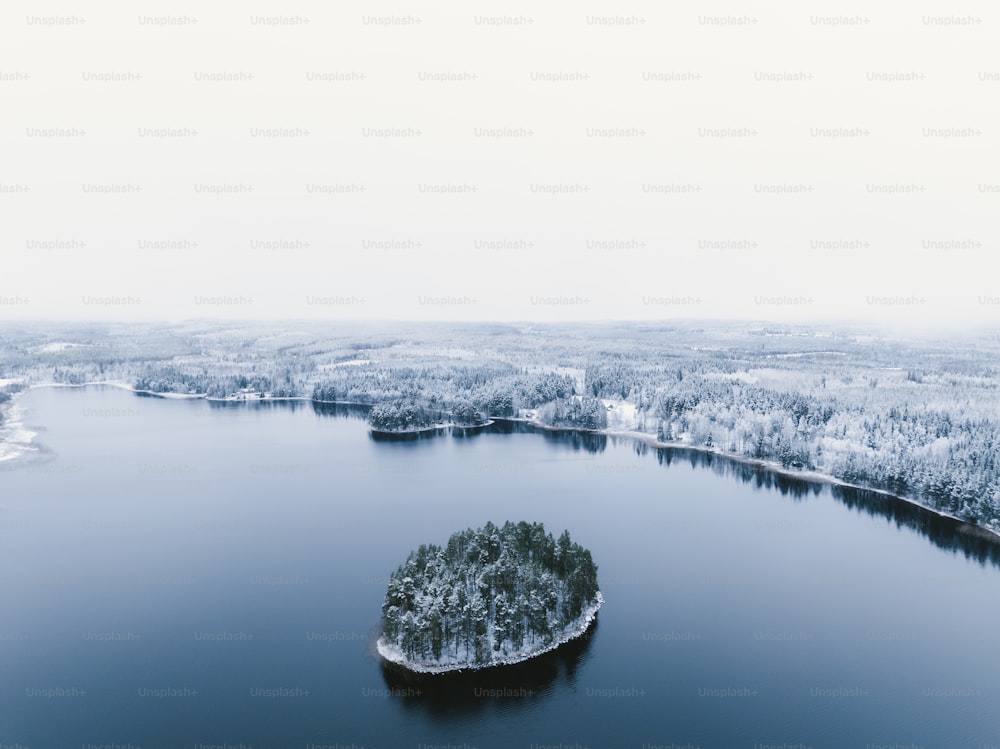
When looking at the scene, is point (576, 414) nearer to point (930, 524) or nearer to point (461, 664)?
point (930, 524)

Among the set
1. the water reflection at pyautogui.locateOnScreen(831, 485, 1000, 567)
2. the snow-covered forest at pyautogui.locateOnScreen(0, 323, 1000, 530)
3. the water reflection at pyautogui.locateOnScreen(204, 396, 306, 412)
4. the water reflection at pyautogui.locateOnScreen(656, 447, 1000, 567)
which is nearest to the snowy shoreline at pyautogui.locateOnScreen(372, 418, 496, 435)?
the snow-covered forest at pyautogui.locateOnScreen(0, 323, 1000, 530)

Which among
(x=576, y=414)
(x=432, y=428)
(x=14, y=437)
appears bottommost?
(x=432, y=428)

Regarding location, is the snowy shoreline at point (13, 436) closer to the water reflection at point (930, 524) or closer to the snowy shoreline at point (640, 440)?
the snowy shoreline at point (640, 440)

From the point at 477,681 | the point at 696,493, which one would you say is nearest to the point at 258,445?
the point at 696,493

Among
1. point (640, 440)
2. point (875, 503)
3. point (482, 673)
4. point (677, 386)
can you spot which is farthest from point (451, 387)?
point (482, 673)

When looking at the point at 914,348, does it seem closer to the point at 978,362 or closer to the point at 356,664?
the point at 978,362
